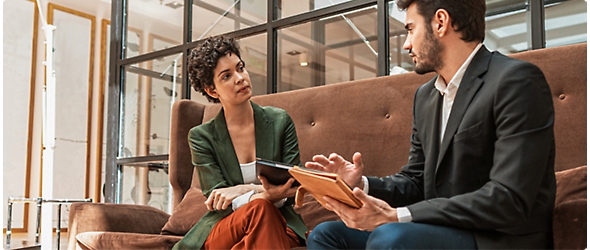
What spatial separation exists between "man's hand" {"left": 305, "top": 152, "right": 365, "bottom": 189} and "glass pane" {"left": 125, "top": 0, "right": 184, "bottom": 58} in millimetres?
2709

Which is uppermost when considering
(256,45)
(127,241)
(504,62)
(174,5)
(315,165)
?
(174,5)

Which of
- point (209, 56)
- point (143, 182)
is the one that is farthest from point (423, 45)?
point (143, 182)

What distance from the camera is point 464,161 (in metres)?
1.29

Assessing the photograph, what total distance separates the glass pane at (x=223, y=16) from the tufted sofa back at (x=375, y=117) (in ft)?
3.33

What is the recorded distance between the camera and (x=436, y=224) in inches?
47.5

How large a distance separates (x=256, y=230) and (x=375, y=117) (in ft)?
2.72

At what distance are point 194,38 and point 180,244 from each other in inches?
86.9

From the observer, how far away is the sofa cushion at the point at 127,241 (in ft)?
7.19

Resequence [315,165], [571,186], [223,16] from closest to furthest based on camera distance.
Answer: [315,165] < [571,186] < [223,16]

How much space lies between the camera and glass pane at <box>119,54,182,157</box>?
420 centimetres

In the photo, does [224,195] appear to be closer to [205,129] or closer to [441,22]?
[205,129]

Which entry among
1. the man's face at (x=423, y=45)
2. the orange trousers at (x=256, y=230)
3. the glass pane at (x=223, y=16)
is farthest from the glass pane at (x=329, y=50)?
the man's face at (x=423, y=45)

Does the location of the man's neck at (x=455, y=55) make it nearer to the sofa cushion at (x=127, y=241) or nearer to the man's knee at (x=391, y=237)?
the man's knee at (x=391, y=237)

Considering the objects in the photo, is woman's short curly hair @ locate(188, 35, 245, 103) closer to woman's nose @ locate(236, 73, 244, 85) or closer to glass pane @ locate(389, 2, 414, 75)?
woman's nose @ locate(236, 73, 244, 85)
